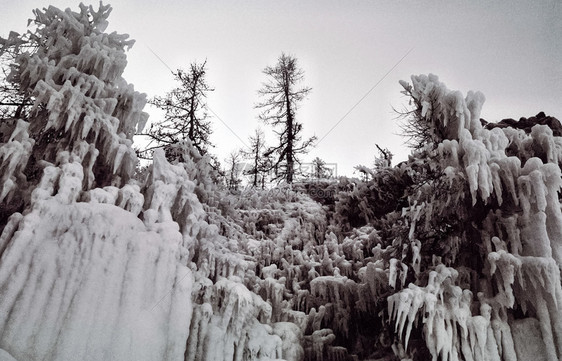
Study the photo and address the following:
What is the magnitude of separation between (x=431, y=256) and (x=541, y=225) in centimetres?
193

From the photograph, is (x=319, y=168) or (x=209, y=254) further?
(x=319, y=168)

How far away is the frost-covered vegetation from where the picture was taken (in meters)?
4.87

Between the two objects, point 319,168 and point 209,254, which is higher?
point 319,168

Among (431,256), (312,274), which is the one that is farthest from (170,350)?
(431,256)

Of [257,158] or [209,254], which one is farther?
[257,158]

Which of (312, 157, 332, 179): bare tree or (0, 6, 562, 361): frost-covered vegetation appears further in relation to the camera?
(312, 157, 332, 179): bare tree

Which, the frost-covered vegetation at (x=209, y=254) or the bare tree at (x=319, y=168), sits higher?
the bare tree at (x=319, y=168)

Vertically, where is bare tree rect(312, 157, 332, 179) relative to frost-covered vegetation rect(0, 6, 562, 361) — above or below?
above

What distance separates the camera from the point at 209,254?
21.2 ft

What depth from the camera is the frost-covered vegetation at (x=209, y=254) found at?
4.87 meters

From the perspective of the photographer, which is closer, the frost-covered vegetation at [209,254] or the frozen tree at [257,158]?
the frost-covered vegetation at [209,254]

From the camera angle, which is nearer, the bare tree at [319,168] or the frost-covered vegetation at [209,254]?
the frost-covered vegetation at [209,254]

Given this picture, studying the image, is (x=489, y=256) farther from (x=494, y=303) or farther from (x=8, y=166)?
(x=8, y=166)

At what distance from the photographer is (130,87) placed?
708 centimetres
